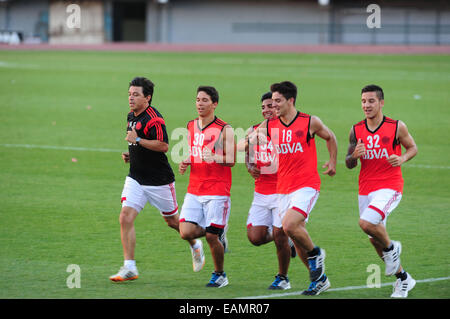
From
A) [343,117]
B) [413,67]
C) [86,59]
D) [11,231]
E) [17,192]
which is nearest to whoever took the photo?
[11,231]

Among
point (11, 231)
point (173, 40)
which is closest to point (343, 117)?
point (11, 231)

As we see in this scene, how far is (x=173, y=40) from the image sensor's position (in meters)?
63.0

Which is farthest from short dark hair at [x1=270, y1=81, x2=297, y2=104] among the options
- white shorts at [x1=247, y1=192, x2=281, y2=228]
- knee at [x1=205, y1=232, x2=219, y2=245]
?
knee at [x1=205, y1=232, x2=219, y2=245]

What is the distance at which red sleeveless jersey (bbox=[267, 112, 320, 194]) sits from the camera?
802 cm

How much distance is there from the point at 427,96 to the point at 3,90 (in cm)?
1556

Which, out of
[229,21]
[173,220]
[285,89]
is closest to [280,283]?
[173,220]

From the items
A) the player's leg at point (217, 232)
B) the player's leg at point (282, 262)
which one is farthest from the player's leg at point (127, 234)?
the player's leg at point (282, 262)

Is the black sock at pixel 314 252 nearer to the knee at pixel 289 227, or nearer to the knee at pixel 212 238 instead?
the knee at pixel 289 227

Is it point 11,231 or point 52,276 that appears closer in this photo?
point 52,276

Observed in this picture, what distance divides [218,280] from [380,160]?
2.09m

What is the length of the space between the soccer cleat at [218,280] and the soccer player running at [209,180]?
Answer: 0.5 inches

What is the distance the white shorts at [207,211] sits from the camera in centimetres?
829
